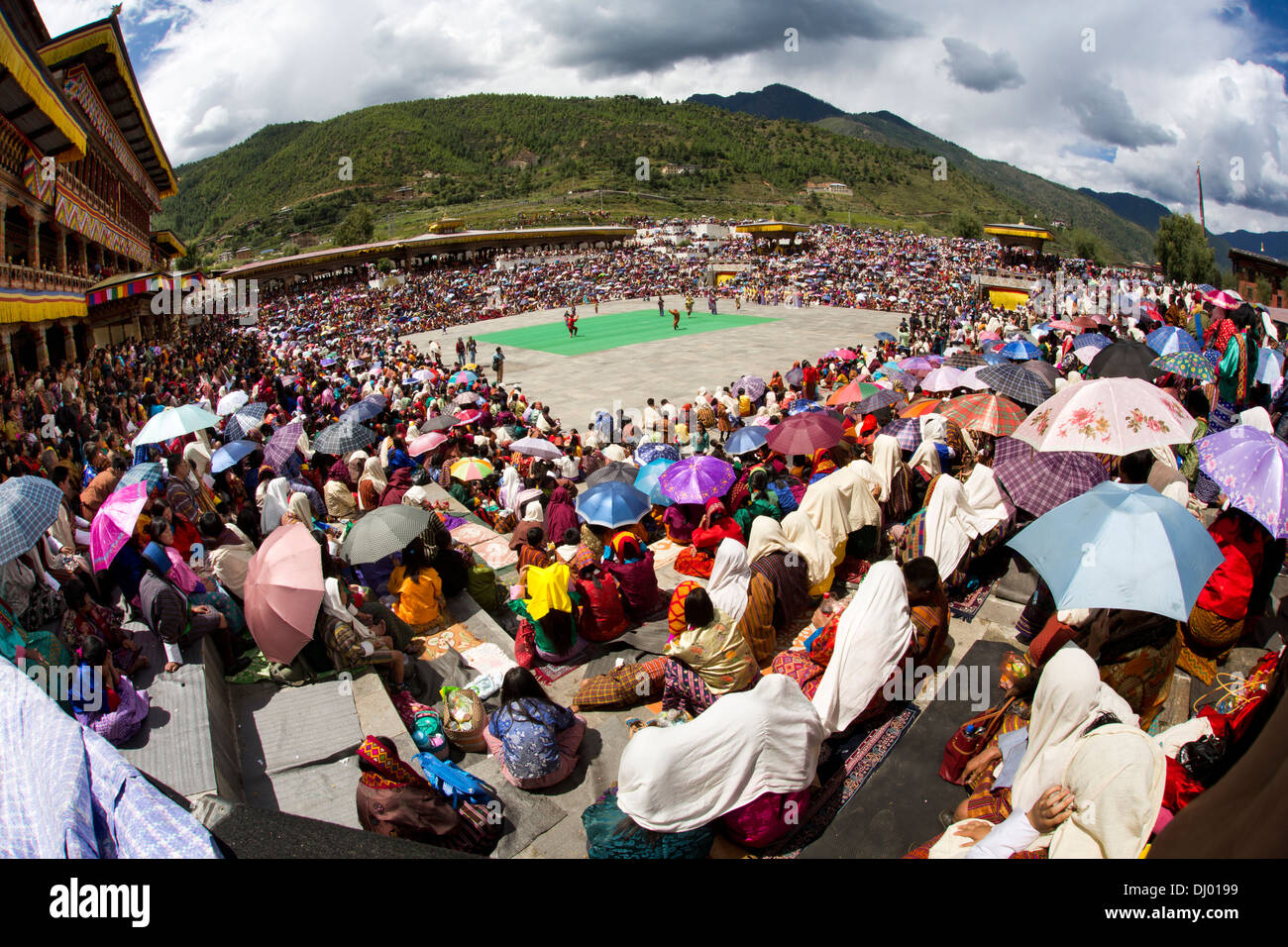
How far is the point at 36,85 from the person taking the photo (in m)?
14.4

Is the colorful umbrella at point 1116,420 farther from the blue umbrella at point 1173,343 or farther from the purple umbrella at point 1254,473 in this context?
the blue umbrella at point 1173,343

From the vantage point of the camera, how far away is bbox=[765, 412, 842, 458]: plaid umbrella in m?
9.10

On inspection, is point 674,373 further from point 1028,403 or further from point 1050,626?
point 1050,626

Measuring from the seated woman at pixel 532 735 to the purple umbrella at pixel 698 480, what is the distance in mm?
3561

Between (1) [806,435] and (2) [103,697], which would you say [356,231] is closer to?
(1) [806,435]

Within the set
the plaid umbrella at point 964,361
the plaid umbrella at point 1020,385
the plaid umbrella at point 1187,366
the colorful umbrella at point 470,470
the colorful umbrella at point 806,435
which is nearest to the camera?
the colorful umbrella at point 806,435

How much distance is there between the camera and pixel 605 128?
120 m

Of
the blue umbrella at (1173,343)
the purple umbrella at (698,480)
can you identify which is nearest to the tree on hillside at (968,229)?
the blue umbrella at (1173,343)

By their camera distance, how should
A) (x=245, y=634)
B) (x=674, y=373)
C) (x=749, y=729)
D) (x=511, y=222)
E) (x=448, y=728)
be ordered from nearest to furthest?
1. (x=749, y=729)
2. (x=448, y=728)
3. (x=245, y=634)
4. (x=674, y=373)
5. (x=511, y=222)

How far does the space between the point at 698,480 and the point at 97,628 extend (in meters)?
5.46

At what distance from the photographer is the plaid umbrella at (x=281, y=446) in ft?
33.7

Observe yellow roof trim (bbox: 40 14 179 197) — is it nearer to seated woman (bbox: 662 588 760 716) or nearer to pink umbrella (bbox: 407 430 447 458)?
pink umbrella (bbox: 407 430 447 458)
